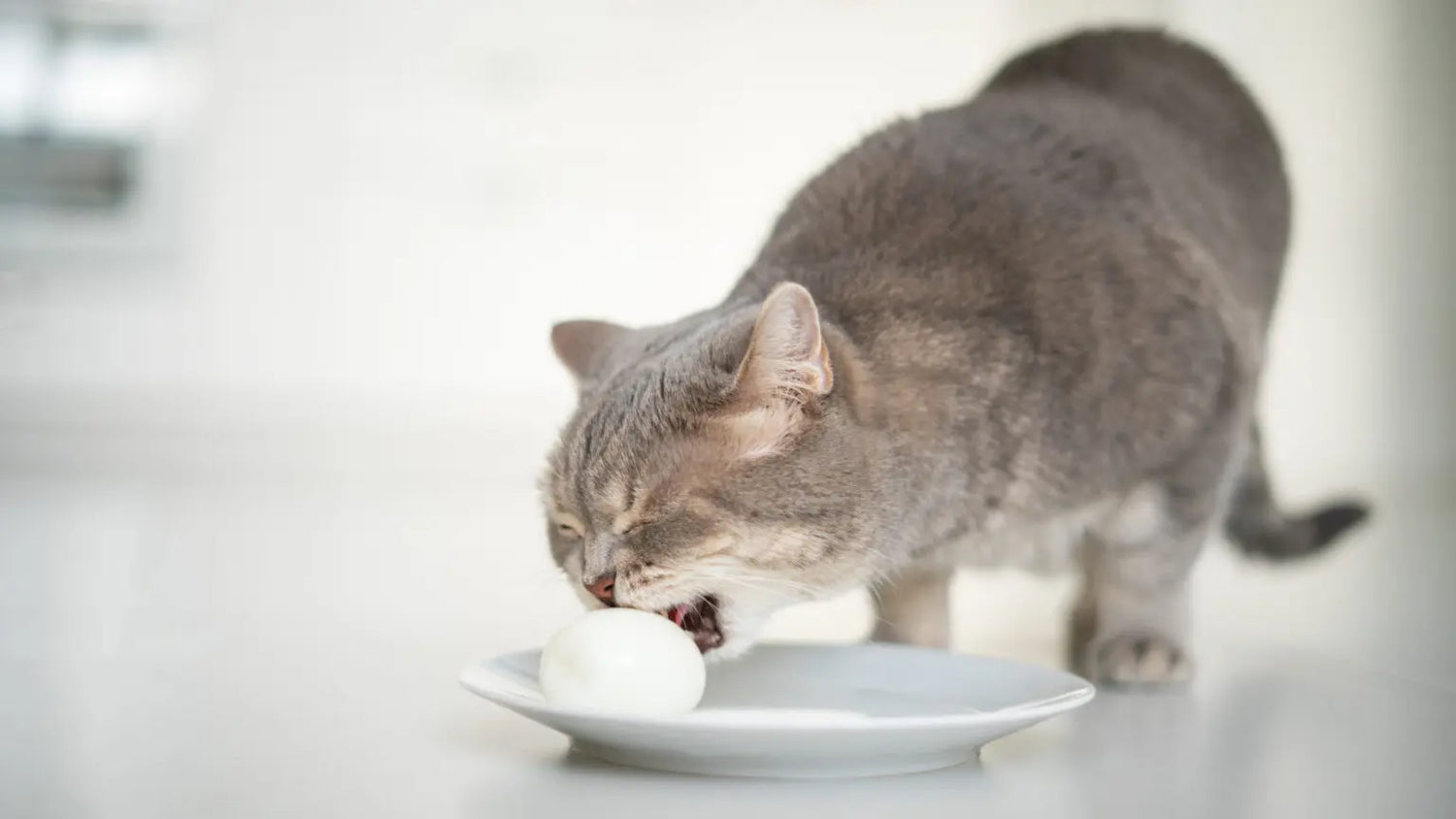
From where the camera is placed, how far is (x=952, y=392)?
5.51ft

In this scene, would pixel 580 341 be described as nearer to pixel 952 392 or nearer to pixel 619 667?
pixel 952 392

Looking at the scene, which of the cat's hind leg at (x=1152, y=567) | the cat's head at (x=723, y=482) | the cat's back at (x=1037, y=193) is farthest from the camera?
the cat's hind leg at (x=1152, y=567)

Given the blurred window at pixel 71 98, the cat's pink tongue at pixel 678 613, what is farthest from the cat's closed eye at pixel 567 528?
the blurred window at pixel 71 98

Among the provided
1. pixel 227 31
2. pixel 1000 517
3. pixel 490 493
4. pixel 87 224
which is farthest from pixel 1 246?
pixel 1000 517

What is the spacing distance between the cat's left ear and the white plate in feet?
0.97

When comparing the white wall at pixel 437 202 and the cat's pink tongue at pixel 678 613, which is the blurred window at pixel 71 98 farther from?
the cat's pink tongue at pixel 678 613

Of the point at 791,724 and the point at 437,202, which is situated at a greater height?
the point at 791,724

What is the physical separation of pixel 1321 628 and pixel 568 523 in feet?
4.67

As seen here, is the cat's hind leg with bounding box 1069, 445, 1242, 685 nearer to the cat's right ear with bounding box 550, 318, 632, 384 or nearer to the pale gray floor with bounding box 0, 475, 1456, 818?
the pale gray floor with bounding box 0, 475, 1456, 818

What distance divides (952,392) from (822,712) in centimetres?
36

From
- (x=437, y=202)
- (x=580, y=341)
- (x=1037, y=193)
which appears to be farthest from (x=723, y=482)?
(x=437, y=202)

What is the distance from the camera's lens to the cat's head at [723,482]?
145 centimetres

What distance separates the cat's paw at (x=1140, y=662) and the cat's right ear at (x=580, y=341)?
74cm

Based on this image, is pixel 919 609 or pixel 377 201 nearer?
pixel 919 609
